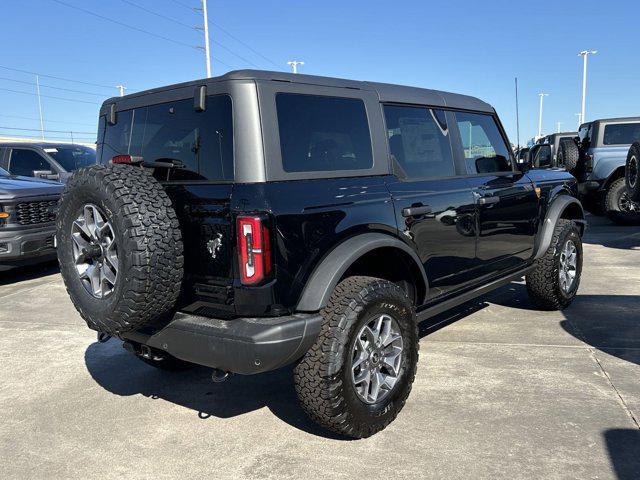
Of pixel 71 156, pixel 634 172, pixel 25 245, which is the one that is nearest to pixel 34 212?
pixel 25 245

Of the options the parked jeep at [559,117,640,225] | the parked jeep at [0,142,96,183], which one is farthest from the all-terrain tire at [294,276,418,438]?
the parked jeep at [559,117,640,225]

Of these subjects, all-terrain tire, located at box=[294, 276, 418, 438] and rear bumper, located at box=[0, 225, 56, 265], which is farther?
rear bumper, located at box=[0, 225, 56, 265]

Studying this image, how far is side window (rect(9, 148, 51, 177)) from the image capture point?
31.4ft

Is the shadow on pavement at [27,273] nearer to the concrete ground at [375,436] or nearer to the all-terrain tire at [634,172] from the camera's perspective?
the concrete ground at [375,436]

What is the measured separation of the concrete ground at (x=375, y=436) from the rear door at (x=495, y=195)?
752 mm

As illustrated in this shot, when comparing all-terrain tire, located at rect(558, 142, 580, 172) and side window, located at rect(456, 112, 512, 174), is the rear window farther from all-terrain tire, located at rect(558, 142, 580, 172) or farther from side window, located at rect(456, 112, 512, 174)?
all-terrain tire, located at rect(558, 142, 580, 172)

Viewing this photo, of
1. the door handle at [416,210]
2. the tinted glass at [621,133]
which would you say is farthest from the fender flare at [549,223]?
the tinted glass at [621,133]

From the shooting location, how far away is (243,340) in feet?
8.01

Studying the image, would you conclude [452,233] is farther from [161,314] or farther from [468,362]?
[161,314]

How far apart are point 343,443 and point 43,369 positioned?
2585 millimetres

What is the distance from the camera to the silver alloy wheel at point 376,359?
2883 millimetres

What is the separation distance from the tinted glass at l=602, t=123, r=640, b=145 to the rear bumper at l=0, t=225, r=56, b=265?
34.1ft

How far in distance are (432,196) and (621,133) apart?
9390mm

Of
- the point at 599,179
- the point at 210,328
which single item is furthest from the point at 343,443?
the point at 599,179
